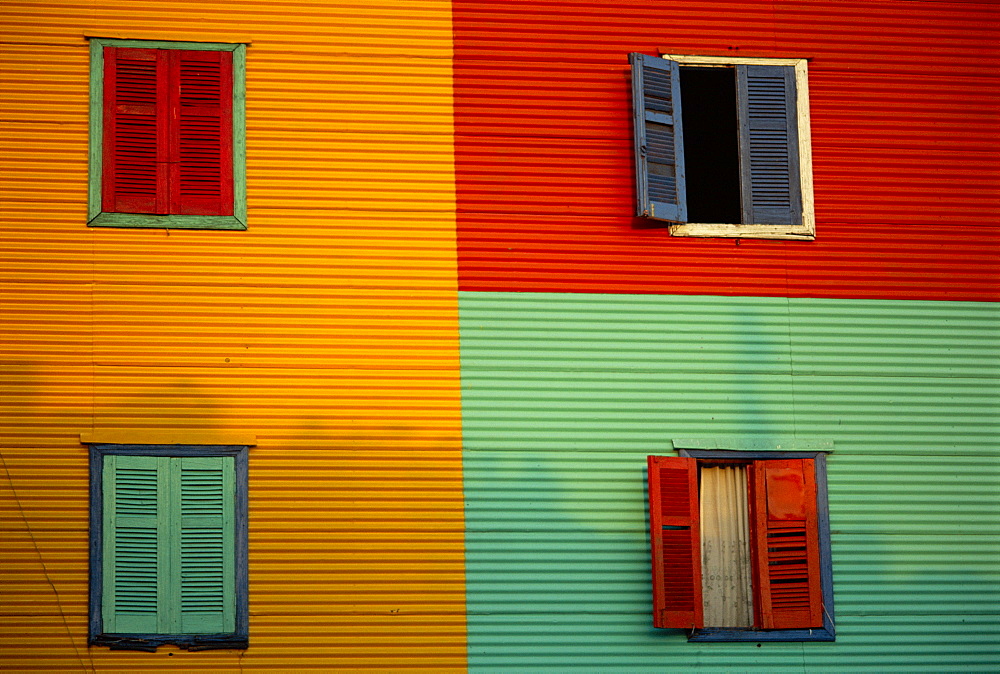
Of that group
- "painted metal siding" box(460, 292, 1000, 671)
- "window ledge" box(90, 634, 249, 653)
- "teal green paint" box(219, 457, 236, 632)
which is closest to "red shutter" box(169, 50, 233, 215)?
"teal green paint" box(219, 457, 236, 632)

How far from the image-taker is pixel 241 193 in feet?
37.3

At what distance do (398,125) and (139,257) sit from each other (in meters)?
2.61

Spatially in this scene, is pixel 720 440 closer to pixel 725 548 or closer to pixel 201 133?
pixel 725 548

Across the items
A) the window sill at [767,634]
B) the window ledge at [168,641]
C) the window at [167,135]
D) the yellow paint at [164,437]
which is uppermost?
the window at [167,135]

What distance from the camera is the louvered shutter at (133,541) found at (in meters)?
10.7

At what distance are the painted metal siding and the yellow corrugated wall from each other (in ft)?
1.60

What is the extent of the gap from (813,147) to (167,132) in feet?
19.8

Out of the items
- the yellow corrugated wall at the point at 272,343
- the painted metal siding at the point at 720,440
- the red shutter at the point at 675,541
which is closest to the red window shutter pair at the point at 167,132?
the yellow corrugated wall at the point at 272,343

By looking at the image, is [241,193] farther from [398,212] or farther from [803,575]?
[803,575]

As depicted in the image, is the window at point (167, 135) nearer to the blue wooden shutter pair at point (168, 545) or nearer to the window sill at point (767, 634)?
the blue wooden shutter pair at point (168, 545)

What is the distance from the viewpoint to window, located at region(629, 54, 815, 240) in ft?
38.8

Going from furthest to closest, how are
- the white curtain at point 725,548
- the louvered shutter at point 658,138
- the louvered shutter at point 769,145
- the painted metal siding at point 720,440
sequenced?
the louvered shutter at point 769,145 → the louvered shutter at point 658,138 → the white curtain at point 725,548 → the painted metal siding at point 720,440

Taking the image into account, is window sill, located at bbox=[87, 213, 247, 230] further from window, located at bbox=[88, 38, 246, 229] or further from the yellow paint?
the yellow paint

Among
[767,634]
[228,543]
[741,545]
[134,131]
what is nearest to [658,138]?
[741,545]
